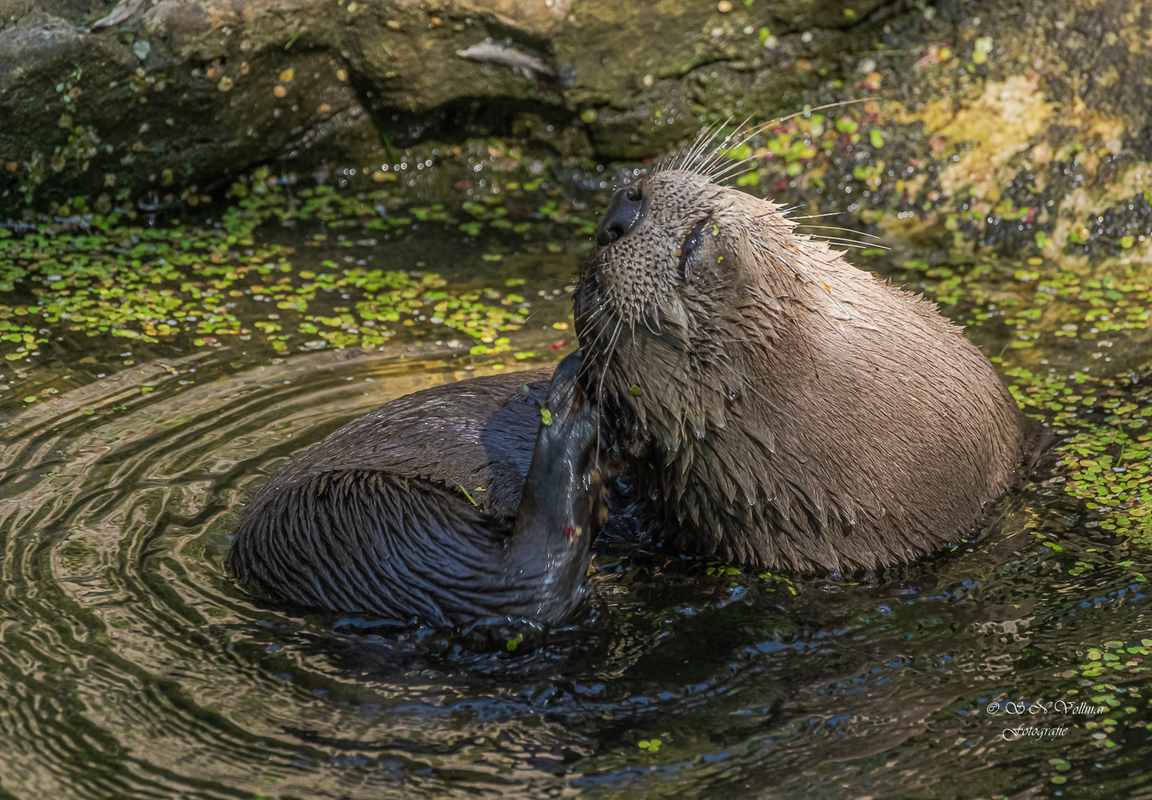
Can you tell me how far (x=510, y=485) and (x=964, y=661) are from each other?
1.45 meters

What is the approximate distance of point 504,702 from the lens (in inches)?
136

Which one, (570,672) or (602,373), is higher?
(602,373)

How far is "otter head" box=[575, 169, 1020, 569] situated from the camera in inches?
137

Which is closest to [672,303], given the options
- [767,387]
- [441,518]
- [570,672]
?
[767,387]

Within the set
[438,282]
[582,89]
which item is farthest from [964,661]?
[582,89]

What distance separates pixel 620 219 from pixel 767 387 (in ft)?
2.15

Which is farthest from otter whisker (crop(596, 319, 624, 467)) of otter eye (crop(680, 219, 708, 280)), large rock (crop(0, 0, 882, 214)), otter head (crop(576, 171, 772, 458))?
large rock (crop(0, 0, 882, 214))

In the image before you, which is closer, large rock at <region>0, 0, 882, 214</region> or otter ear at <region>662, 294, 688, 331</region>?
otter ear at <region>662, 294, 688, 331</region>

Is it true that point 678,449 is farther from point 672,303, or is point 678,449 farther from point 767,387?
point 672,303

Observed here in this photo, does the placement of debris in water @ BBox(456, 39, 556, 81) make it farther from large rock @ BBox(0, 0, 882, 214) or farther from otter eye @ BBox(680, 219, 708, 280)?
otter eye @ BBox(680, 219, 708, 280)

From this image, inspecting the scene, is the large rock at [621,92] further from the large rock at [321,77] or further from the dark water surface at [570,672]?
the dark water surface at [570,672]

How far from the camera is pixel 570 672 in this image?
3609mm

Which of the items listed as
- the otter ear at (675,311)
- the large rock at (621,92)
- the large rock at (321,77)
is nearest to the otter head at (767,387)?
the otter ear at (675,311)

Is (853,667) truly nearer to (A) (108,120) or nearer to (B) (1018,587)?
(B) (1018,587)
